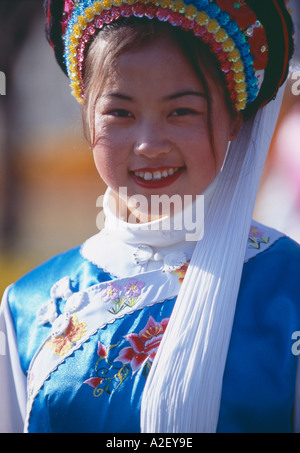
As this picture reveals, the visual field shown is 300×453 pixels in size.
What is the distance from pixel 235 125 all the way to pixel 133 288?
17.9 inches

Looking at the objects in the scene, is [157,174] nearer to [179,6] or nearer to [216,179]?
[216,179]

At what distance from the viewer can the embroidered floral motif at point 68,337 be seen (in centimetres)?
128

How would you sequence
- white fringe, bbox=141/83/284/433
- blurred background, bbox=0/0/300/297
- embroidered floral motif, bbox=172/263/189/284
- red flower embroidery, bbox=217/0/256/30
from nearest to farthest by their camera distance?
white fringe, bbox=141/83/284/433 → red flower embroidery, bbox=217/0/256/30 → embroidered floral motif, bbox=172/263/189/284 → blurred background, bbox=0/0/300/297

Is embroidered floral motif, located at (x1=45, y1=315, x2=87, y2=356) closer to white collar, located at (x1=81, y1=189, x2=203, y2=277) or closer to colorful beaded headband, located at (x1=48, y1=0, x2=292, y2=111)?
white collar, located at (x1=81, y1=189, x2=203, y2=277)

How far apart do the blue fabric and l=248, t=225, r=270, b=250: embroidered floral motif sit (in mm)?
30

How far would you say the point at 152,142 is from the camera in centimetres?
117

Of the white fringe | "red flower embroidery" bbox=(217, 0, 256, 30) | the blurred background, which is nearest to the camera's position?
the white fringe

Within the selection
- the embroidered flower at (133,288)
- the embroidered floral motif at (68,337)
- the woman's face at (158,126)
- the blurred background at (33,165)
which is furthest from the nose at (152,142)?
Answer: the blurred background at (33,165)

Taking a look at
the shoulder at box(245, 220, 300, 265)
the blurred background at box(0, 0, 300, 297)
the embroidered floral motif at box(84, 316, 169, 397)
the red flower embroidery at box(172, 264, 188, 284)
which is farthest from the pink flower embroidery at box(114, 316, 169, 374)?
the blurred background at box(0, 0, 300, 297)

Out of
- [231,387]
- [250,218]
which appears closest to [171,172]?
[250,218]

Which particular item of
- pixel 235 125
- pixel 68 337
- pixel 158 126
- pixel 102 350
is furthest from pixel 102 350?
pixel 235 125

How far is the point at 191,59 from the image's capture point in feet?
3.88

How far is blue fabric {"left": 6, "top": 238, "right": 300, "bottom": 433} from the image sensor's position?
113 cm
